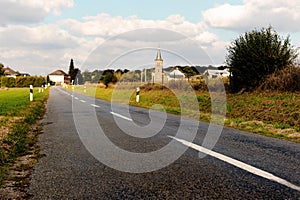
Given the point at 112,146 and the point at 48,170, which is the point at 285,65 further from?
the point at 48,170

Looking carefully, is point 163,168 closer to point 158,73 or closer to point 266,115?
point 266,115

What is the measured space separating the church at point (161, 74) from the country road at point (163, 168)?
68.6 feet

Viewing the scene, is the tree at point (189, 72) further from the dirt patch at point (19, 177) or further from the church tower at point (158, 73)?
the dirt patch at point (19, 177)

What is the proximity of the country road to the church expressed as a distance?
823 inches

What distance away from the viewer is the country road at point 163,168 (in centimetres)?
373

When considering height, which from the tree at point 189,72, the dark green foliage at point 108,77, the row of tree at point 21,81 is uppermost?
the tree at point 189,72

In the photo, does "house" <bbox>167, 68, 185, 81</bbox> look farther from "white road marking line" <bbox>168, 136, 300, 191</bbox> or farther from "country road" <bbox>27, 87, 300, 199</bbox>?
"white road marking line" <bbox>168, 136, 300, 191</bbox>

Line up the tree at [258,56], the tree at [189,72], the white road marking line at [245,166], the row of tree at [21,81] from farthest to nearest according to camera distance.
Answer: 1. the row of tree at [21,81]
2. the tree at [189,72]
3. the tree at [258,56]
4. the white road marking line at [245,166]

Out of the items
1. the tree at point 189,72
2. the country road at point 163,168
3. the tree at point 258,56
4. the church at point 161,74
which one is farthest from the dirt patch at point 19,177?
the church at point 161,74

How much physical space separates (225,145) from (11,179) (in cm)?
393

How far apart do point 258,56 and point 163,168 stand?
52.7ft

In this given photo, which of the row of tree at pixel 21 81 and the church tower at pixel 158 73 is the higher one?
the church tower at pixel 158 73

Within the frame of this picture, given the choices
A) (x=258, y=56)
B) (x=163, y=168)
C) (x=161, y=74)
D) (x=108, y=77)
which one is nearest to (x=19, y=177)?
(x=163, y=168)

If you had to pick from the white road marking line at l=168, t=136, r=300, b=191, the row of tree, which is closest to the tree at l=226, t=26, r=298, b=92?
the white road marking line at l=168, t=136, r=300, b=191
